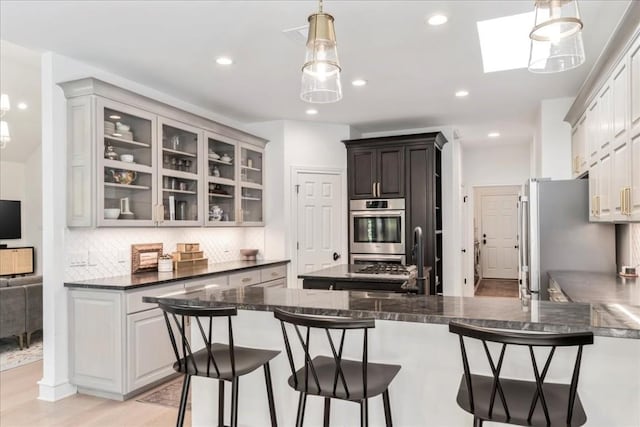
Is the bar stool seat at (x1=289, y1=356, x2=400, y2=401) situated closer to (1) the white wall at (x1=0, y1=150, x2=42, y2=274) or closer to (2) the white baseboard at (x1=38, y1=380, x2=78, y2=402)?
(2) the white baseboard at (x1=38, y1=380, x2=78, y2=402)

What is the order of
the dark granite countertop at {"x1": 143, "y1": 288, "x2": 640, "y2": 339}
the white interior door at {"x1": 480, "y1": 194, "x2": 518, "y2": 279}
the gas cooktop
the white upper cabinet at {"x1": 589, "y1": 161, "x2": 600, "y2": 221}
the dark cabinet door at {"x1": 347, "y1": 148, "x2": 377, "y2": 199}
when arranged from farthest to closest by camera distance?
1. the white interior door at {"x1": 480, "y1": 194, "x2": 518, "y2": 279}
2. the dark cabinet door at {"x1": 347, "y1": 148, "x2": 377, "y2": 199}
3. the gas cooktop
4. the white upper cabinet at {"x1": 589, "y1": 161, "x2": 600, "y2": 221}
5. the dark granite countertop at {"x1": 143, "y1": 288, "x2": 640, "y2": 339}

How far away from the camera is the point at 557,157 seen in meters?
4.95

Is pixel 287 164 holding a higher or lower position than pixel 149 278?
higher

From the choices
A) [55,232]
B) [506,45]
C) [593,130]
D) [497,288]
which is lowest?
[497,288]

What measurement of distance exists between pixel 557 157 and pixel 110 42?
453 cm

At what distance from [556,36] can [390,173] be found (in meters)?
4.50

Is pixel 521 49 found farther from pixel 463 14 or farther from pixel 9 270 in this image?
pixel 9 270

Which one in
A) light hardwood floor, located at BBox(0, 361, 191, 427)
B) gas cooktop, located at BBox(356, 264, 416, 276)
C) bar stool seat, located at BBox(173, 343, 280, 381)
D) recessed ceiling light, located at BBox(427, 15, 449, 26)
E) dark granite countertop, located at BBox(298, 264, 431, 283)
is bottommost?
light hardwood floor, located at BBox(0, 361, 191, 427)

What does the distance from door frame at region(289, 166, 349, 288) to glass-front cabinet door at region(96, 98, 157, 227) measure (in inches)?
83.1

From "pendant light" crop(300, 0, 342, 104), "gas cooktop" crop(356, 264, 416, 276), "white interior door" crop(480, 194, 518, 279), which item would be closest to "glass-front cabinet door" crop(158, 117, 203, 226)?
"gas cooktop" crop(356, 264, 416, 276)

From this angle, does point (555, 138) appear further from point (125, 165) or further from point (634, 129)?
point (125, 165)

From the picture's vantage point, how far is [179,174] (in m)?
4.44

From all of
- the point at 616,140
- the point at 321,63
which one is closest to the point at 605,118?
the point at 616,140

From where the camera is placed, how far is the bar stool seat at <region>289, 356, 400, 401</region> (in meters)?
1.70
